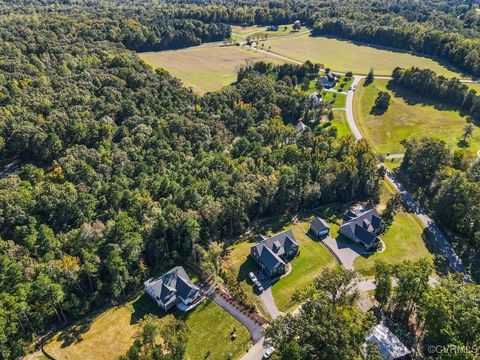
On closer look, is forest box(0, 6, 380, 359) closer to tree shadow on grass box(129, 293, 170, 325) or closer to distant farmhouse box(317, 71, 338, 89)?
tree shadow on grass box(129, 293, 170, 325)

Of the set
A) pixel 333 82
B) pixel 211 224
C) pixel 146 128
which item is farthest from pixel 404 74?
pixel 211 224

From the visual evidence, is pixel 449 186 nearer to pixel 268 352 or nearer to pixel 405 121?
pixel 405 121

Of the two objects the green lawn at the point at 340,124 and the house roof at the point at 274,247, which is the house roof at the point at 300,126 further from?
the house roof at the point at 274,247

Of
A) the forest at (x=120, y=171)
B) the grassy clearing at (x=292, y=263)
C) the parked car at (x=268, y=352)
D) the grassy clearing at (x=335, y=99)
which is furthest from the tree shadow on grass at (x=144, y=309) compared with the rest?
the grassy clearing at (x=335, y=99)

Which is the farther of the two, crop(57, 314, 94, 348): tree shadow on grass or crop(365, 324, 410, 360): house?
crop(57, 314, 94, 348): tree shadow on grass
